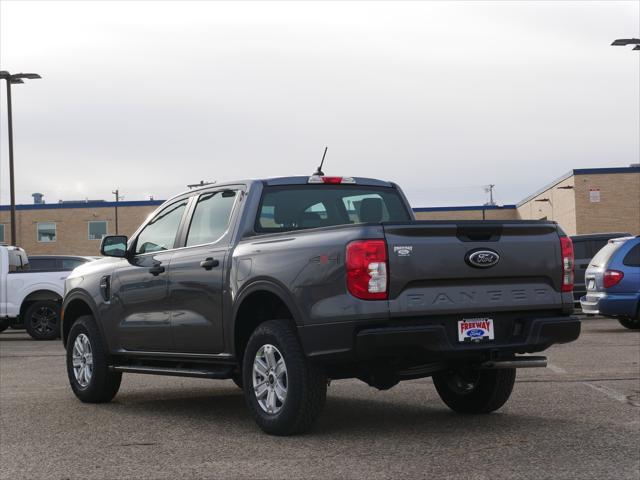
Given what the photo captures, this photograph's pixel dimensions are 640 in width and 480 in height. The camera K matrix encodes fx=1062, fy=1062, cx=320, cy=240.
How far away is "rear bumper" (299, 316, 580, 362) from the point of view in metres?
6.87

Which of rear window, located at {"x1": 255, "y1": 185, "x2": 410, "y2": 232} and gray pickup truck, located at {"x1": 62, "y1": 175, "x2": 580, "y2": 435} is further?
rear window, located at {"x1": 255, "y1": 185, "x2": 410, "y2": 232}

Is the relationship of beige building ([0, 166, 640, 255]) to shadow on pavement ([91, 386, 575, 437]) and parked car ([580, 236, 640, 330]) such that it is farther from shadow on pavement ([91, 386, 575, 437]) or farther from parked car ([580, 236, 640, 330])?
shadow on pavement ([91, 386, 575, 437])

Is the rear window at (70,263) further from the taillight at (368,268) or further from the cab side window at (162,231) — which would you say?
the taillight at (368,268)

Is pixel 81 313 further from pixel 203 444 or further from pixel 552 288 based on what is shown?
pixel 552 288

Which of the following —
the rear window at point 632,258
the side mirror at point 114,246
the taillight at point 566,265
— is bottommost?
the rear window at point 632,258

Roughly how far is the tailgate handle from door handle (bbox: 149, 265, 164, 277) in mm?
2901

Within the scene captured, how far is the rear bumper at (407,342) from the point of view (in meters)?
6.87

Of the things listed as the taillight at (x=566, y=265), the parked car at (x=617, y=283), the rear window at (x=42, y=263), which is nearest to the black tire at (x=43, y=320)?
the rear window at (x=42, y=263)

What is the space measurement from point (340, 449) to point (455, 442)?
31.3 inches

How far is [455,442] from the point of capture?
7117 millimetres

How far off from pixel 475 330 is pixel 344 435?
3.95 ft

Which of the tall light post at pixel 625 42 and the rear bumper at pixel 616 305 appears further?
the tall light post at pixel 625 42

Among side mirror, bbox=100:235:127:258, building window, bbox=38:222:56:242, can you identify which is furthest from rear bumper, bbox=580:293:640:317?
building window, bbox=38:222:56:242

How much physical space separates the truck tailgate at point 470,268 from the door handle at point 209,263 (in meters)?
1.81
